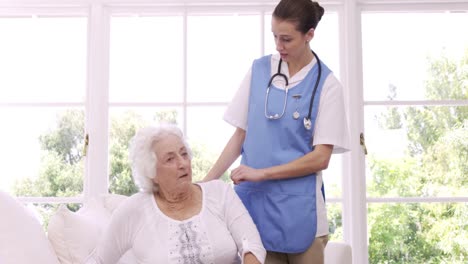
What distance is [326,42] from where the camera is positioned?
392 cm

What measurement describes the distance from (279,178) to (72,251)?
883mm

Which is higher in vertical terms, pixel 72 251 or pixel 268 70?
pixel 268 70

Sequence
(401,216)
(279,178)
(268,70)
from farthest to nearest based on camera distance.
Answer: (401,216)
(268,70)
(279,178)

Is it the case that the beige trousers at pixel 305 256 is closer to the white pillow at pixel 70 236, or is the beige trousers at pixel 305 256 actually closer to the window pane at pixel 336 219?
the white pillow at pixel 70 236

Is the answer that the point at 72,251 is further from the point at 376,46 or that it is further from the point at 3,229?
the point at 376,46

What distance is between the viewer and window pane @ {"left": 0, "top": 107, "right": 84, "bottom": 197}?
391 centimetres

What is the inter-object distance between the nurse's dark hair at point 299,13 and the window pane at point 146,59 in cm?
172

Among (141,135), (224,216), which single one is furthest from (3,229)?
(224,216)

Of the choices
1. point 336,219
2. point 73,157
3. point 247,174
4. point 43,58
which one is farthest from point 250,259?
point 43,58

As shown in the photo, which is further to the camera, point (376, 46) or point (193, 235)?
point (376, 46)

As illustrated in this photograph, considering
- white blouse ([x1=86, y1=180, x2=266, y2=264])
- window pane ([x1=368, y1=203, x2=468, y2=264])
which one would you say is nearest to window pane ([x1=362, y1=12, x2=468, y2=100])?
window pane ([x1=368, y1=203, x2=468, y2=264])

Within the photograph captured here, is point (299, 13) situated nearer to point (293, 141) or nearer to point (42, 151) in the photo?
point (293, 141)

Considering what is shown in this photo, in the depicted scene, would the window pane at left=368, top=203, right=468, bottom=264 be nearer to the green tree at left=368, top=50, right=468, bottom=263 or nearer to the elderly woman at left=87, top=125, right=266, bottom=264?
the green tree at left=368, top=50, right=468, bottom=263

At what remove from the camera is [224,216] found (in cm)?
244
